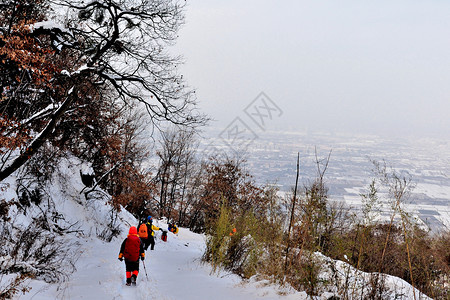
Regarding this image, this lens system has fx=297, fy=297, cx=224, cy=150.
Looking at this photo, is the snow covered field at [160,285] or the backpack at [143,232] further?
the backpack at [143,232]

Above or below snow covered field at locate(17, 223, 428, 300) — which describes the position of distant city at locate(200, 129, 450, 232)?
above

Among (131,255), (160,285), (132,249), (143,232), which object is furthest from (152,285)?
(143,232)

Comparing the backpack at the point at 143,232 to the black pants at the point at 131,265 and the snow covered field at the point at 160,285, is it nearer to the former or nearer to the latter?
the snow covered field at the point at 160,285

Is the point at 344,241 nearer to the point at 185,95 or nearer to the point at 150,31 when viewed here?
the point at 185,95

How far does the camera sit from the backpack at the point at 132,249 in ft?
23.9

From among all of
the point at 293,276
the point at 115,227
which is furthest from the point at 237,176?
the point at 293,276

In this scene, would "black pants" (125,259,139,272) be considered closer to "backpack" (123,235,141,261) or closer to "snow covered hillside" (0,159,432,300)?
"backpack" (123,235,141,261)

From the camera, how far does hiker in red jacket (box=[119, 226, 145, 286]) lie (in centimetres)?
722

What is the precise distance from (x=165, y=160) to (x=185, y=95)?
23.1 metres

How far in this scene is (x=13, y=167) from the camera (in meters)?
6.59

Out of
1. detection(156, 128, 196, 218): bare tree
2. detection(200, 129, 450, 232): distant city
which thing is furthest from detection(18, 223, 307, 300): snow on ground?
detection(156, 128, 196, 218): bare tree

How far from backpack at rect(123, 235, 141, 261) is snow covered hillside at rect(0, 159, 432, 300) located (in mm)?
605

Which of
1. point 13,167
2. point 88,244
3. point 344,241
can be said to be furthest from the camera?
point 88,244

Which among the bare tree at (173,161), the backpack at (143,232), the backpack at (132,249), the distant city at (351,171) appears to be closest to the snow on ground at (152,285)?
the backpack at (132,249)
